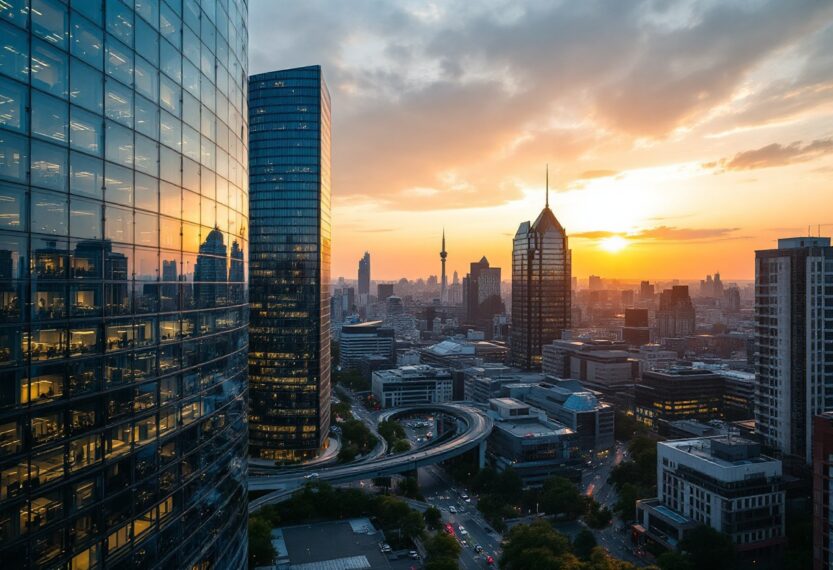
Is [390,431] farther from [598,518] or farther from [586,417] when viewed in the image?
[598,518]

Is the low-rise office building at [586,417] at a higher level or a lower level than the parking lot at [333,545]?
higher

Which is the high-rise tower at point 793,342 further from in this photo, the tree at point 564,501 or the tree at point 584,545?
the tree at point 584,545

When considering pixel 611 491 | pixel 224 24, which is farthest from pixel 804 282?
pixel 224 24

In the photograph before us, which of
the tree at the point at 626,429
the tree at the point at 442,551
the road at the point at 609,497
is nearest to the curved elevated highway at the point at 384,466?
the road at the point at 609,497

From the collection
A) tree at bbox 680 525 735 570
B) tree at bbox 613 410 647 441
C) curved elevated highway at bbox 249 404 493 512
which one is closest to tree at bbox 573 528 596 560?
tree at bbox 680 525 735 570

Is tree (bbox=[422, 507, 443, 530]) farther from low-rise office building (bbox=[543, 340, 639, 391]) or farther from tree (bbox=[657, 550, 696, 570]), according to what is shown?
low-rise office building (bbox=[543, 340, 639, 391])

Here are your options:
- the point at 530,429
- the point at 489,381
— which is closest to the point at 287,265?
the point at 530,429

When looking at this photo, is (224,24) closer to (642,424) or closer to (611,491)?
(611,491)
